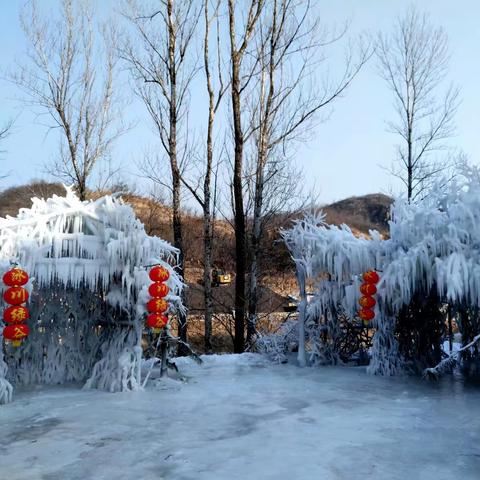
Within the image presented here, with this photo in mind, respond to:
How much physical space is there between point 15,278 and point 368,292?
20.3ft

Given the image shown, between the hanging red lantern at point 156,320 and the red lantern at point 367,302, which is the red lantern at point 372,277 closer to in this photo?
the red lantern at point 367,302

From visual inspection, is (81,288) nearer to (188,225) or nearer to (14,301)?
(14,301)

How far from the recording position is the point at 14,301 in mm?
8531

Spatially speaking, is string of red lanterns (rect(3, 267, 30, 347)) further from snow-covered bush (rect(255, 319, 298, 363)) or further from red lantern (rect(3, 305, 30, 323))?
snow-covered bush (rect(255, 319, 298, 363))

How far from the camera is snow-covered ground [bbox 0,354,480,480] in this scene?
5715 millimetres

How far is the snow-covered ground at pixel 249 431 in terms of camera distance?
5.71 metres

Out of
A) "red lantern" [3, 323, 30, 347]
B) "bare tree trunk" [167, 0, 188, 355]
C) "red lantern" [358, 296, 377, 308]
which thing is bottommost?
"red lantern" [3, 323, 30, 347]

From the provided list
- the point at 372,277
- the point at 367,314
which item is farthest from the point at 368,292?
the point at 367,314

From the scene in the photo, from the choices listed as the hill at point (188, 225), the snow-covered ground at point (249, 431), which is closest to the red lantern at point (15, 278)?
the snow-covered ground at point (249, 431)

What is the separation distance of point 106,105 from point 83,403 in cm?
1393

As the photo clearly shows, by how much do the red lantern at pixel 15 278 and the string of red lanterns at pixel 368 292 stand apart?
5.98 m

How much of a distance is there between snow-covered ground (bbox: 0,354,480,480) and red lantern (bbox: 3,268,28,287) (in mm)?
1886

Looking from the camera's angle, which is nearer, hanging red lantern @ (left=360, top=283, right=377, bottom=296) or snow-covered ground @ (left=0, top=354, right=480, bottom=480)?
snow-covered ground @ (left=0, top=354, right=480, bottom=480)

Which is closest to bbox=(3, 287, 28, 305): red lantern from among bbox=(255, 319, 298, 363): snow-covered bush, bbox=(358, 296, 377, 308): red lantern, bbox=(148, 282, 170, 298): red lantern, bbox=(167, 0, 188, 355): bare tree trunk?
bbox=(148, 282, 170, 298): red lantern
